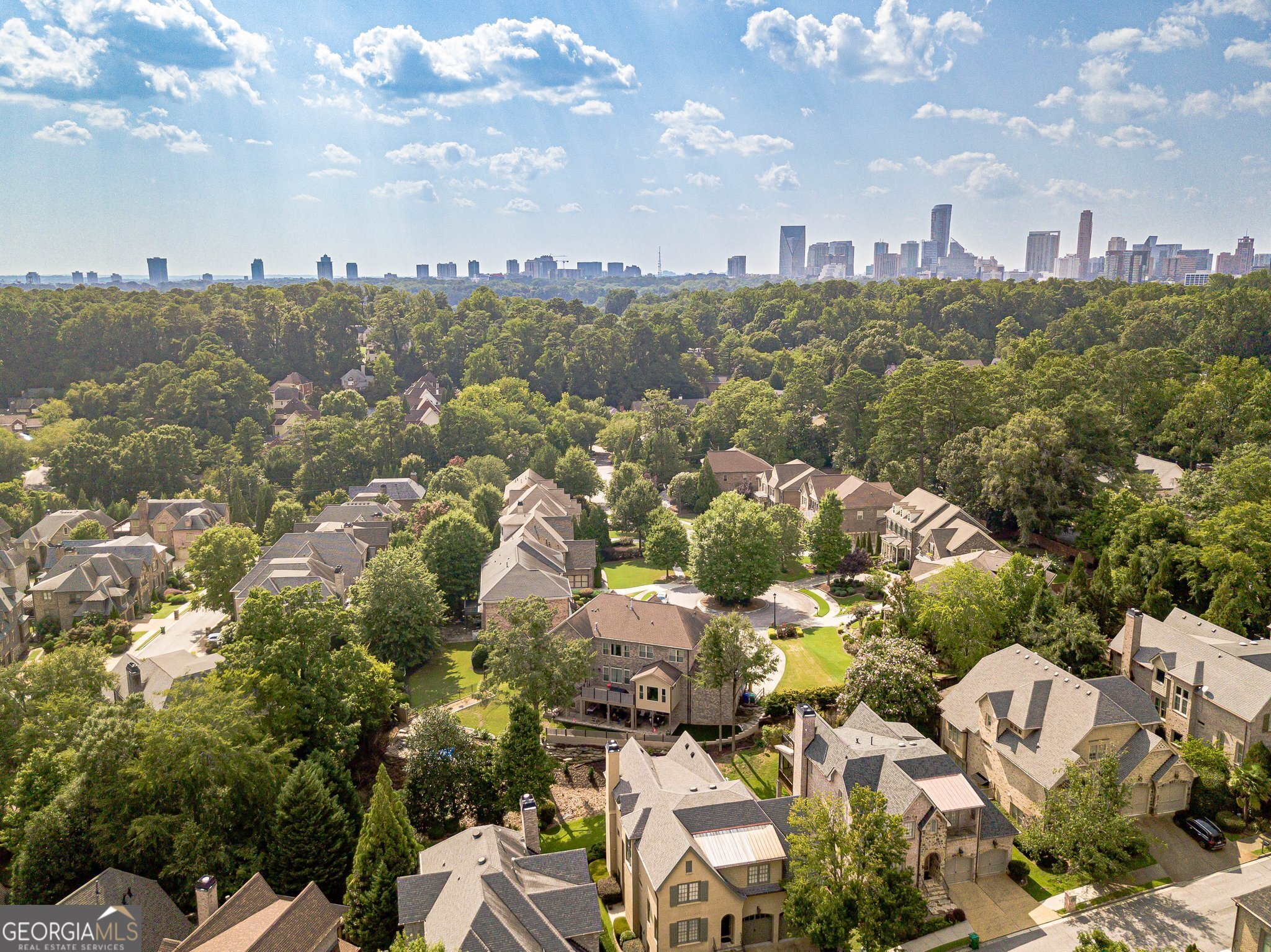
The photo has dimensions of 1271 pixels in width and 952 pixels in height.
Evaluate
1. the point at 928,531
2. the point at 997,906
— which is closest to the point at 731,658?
the point at 997,906

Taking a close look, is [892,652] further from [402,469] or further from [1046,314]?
[1046,314]

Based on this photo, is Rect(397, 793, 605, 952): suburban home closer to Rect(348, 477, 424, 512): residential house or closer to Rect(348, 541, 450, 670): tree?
Rect(348, 541, 450, 670): tree

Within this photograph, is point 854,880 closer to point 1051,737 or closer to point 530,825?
point 530,825

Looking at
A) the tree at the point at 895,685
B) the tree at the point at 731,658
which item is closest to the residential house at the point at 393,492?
the tree at the point at 731,658

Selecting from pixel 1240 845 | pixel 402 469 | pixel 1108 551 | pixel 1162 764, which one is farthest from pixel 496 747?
pixel 402 469

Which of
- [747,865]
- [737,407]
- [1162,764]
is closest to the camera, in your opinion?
[747,865]

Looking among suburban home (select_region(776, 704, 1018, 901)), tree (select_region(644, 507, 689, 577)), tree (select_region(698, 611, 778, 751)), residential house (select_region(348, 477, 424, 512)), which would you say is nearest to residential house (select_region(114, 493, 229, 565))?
residential house (select_region(348, 477, 424, 512))
